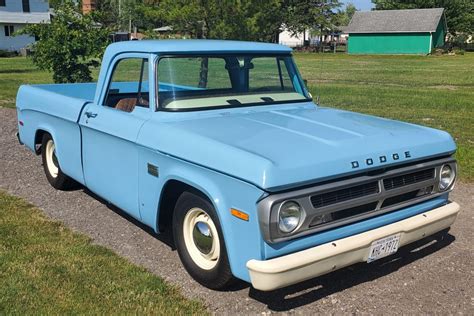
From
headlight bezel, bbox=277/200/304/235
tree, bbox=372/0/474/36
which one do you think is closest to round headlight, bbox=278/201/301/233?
headlight bezel, bbox=277/200/304/235

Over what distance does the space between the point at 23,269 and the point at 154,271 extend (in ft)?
3.22

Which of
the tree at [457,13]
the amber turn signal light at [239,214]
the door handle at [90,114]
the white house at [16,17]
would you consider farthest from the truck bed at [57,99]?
the tree at [457,13]

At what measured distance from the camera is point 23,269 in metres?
3.93

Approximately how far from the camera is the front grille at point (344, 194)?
314 centimetres

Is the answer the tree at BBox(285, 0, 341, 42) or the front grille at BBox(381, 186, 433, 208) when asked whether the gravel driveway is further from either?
the tree at BBox(285, 0, 341, 42)

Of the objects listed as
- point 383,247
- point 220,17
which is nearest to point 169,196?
point 383,247

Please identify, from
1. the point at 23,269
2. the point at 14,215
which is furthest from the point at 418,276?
the point at 14,215

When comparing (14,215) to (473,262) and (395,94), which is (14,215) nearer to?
(473,262)

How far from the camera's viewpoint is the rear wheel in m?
5.86

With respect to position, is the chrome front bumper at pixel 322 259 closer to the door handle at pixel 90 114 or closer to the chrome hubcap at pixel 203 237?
the chrome hubcap at pixel 203 237

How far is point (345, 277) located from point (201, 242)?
1124 mm

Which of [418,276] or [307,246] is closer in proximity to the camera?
[307,246]

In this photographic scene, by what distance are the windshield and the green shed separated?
56.1 meters

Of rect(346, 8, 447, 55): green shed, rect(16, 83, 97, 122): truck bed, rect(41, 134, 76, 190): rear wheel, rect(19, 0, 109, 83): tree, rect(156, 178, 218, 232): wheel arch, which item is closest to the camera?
rect(156, 178, 218, 232): wheel arch
